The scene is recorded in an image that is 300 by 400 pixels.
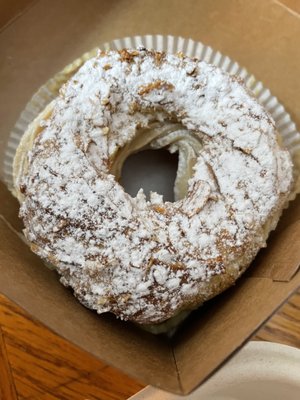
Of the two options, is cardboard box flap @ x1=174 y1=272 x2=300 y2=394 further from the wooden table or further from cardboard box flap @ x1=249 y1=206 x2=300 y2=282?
the wooden table

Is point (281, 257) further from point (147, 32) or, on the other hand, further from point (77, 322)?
point (147, 32)

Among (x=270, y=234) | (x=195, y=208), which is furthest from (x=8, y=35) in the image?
(x=270, y=234)

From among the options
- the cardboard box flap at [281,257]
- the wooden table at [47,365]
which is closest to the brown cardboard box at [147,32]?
the cardboard box flap at [281,257]

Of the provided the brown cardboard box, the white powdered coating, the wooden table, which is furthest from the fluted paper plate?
the wooden table

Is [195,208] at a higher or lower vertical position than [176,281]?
higher

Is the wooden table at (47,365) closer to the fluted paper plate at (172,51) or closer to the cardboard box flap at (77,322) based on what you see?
the cardboard box flap at (77,322)

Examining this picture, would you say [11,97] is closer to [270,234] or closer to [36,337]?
[36,337]

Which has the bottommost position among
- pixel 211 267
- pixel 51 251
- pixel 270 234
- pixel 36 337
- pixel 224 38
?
pixel 36 337
